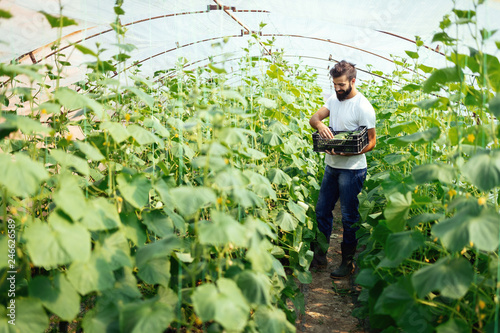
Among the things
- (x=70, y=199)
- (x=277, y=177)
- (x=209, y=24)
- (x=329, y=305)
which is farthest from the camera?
(x=209, y=24)

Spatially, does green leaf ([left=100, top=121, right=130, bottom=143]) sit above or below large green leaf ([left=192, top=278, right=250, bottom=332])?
above

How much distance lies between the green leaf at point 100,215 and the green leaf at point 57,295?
25 cm

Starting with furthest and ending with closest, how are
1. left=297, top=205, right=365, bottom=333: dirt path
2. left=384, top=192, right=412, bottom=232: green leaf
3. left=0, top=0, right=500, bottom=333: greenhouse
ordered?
left=297, top=205, right=365, bottom=333: dirt path
left=384, top=192, right=412, bottom=232: green leaf
left=0, top=0, right=500, bottom=333: greenhouse

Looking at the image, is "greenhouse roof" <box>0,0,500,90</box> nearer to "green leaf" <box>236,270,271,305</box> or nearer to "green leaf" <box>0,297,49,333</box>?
"green leaf" <box>236,270,271,305</box>

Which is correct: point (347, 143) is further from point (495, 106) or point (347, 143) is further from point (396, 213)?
point (495, 106)

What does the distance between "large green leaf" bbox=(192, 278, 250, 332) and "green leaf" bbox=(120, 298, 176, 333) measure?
0.16m

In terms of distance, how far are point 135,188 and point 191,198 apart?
0.42m

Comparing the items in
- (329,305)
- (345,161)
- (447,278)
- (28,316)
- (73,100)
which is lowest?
(329,305)

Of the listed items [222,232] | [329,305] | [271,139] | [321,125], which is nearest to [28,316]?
[222,232]

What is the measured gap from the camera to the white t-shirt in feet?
11.4

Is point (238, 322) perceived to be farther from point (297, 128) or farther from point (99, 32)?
point (99, 32)

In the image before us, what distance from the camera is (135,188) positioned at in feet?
5.82

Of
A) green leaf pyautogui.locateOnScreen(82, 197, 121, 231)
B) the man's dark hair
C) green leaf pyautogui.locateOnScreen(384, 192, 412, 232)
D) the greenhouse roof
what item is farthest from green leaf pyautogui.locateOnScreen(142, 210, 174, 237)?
the man's dark hair

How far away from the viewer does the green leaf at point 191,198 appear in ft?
4.78
